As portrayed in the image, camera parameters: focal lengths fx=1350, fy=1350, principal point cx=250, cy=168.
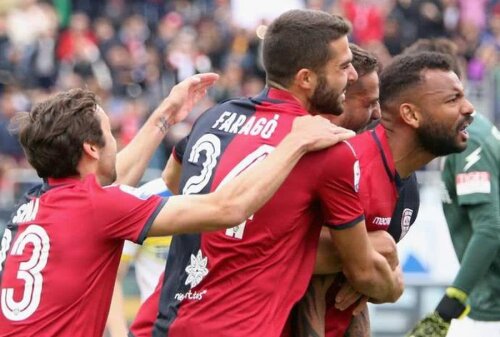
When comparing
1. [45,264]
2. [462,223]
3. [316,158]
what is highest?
[316,158]

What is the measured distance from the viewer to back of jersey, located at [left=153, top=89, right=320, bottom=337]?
5539 mm

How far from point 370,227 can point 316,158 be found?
0.60 m

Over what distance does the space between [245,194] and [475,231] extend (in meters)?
2.84

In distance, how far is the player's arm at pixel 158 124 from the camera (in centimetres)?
672

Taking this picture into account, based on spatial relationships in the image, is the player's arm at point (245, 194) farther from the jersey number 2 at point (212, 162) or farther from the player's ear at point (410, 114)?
the player's ear at point (410, 114)

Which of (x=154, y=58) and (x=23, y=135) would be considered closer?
(x=23, y=135)

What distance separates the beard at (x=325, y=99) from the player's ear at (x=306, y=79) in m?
0.03

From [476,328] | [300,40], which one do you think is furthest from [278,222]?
[476,328]

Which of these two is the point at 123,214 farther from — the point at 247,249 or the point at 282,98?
the point at 282,98

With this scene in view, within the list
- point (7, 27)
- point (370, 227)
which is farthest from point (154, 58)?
point (370, 227)

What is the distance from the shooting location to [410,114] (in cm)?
625

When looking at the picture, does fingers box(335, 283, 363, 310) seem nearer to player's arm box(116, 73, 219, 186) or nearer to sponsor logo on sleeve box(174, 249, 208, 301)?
sponsor logo on sleeve box(174, 249, 208, 301)

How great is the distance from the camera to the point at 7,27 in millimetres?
20734

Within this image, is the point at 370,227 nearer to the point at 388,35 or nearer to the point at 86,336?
the point at 86,336
